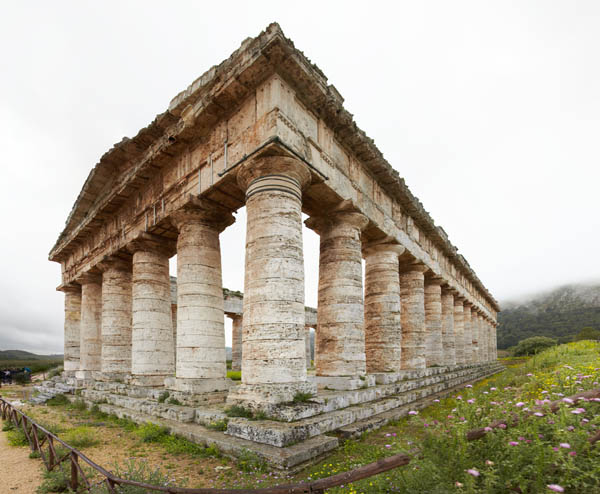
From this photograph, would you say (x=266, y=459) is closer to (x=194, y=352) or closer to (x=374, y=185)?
(x=194, y=352)

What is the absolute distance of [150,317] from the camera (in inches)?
468

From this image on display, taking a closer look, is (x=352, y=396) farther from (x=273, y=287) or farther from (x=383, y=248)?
(x=383, y=248)

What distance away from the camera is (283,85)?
805cm

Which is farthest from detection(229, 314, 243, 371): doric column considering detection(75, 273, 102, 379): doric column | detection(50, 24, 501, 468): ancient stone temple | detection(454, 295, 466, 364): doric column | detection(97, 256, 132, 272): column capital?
detection(454, 295, 466, 364): doric column

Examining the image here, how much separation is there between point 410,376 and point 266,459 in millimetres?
9437

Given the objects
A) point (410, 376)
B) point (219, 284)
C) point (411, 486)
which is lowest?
point (410, 376)

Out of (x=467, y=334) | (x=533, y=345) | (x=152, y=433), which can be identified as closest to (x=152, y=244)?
(x=152, y=433)

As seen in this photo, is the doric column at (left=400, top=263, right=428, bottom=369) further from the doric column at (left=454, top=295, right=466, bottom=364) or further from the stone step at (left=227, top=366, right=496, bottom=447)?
the doric column at (left=454, top=295, right=466, bottom=364)

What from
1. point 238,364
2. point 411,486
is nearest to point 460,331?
point 238,364

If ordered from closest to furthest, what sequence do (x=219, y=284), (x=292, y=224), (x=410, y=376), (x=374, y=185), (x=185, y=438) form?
(x=185, y=438) < (x=292, y=224) < (x=219, y=284) < (x=374, y=185) < (x=410, y=376)

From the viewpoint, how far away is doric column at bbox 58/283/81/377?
1941cm

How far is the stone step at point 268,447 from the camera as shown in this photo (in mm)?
5297

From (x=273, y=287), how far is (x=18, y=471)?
5615 mm

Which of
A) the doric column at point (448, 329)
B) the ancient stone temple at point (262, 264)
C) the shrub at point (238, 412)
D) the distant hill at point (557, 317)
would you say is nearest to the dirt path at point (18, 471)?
the ancient stone temple at point (262, 264)
